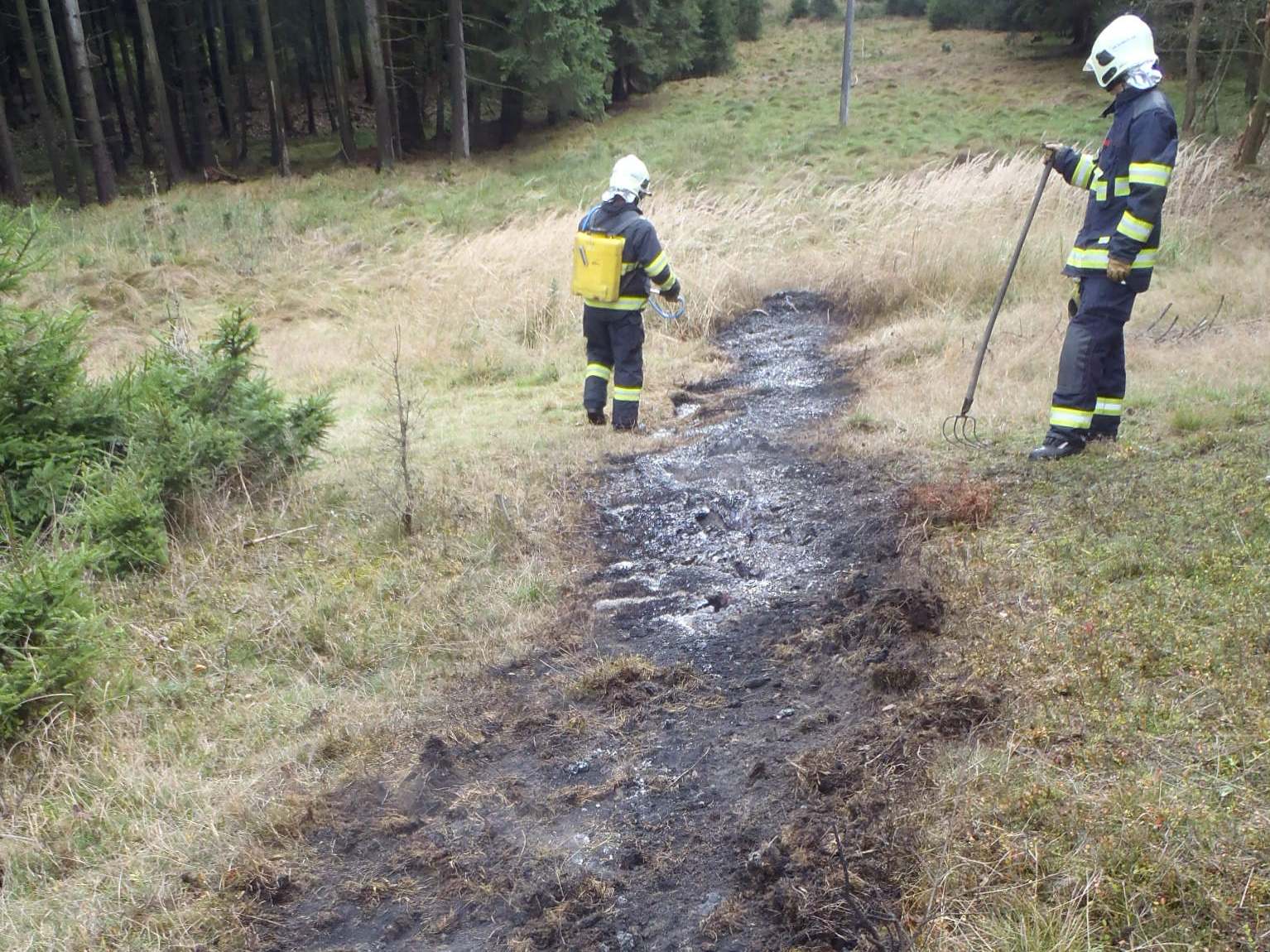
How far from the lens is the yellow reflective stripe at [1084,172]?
5797 mm

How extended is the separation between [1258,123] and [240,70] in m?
29.5

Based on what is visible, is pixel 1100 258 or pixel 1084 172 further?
pixel 1084 172

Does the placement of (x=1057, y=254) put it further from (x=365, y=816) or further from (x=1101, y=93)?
(x=1101, y=93)

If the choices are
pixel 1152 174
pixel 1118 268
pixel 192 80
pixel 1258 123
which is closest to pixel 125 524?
pixel 1118 268

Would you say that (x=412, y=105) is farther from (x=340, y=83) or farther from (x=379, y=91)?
(x=379, y=91)

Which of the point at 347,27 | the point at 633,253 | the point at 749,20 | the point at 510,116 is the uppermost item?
the point at 749,20

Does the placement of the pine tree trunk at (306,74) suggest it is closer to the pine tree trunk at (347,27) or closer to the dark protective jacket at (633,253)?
the pine tree trunk at (347,27)

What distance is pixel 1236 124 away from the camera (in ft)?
60.8

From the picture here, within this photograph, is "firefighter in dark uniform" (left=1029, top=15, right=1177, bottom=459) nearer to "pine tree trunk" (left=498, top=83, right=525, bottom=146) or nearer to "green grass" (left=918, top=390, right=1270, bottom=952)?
A: "green grass" (left=918, top=390, right=1270, bottom=952)

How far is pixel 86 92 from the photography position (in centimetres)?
2067

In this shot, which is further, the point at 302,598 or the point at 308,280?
the point at 308,280

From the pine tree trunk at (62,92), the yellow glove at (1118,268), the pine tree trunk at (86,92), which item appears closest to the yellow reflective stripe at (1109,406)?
the yellow glove at (1118,268)

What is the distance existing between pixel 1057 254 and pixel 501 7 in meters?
19.1

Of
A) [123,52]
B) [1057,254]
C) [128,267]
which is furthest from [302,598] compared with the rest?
[123,52]
